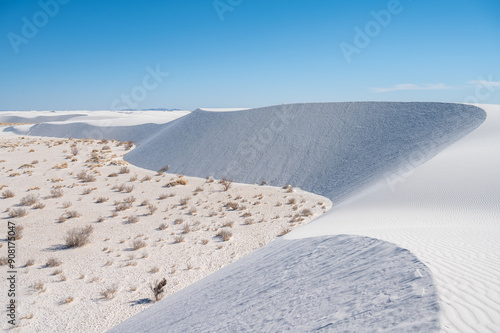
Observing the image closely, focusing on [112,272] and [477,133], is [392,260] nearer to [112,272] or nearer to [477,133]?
[112,272]

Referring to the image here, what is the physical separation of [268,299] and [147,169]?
23.6 meters

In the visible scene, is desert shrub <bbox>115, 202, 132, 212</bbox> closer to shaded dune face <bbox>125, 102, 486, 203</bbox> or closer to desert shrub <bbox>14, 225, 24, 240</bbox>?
desert shrub <bbox>14, 225, 24, 240</bbox>

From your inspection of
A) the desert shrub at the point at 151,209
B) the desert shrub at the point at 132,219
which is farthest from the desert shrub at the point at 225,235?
the desert shrub at the point at 151,209

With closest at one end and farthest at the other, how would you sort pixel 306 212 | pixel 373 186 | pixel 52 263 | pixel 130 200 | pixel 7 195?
1. pixel 52 263
2. pixel 306 212
3. pixel 373 186
4. pixel 130 200
5. pixel 7 195

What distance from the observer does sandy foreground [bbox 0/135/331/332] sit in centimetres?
709

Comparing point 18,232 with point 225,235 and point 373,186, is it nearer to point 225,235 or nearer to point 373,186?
point 225,235

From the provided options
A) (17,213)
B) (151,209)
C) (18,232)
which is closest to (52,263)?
(18,232)

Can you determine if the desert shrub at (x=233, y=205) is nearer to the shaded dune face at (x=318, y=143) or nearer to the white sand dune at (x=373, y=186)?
the white sand dune at (x=373, y=186)

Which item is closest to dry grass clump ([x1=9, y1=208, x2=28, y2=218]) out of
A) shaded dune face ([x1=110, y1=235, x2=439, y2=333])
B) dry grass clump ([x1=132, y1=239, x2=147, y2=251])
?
dry grass clump ([x1=132, y1=239, x2=147, y2=251])

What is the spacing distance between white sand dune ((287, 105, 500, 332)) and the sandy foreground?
3183 mm

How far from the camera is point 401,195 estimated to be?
11844 millimetres

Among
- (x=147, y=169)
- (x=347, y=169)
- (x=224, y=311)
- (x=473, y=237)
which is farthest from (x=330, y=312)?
(x=147, y=169)

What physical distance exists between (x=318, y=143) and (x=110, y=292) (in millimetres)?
19345

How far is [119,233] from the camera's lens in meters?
11.7
